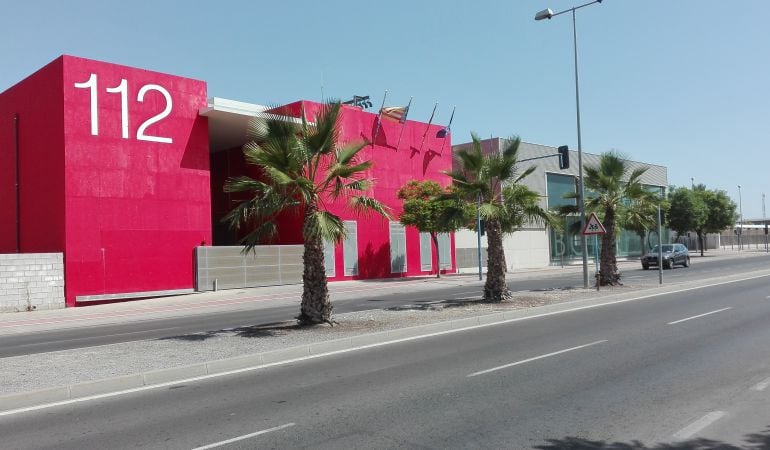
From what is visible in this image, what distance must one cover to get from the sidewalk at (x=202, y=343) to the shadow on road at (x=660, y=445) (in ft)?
19.0

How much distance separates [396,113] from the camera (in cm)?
3647

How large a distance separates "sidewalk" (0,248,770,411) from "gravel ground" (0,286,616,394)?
0.06ft

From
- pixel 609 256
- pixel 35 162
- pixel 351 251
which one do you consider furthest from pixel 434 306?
pixel 35 162

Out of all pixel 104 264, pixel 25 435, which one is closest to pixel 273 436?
pixel 25 435

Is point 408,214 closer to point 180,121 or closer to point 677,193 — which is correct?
point 180,121

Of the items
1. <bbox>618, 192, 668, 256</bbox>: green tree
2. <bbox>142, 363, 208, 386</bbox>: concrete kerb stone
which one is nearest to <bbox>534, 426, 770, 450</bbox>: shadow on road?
<bbox>142, 363, 208, 386</bbox>: concrete kerb stone

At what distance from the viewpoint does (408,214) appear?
34594 millimetres

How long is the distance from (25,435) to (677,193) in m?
67.0

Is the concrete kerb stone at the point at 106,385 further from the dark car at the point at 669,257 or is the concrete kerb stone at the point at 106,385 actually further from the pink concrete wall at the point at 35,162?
the dark car at the point at 669,257

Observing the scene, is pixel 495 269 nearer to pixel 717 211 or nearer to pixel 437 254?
pixel 437 254

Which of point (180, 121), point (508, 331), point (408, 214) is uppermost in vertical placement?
point (180, 121)

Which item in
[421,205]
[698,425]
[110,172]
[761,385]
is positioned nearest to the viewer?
[698,425]

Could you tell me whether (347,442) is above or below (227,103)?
below

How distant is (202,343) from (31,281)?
1522cm
